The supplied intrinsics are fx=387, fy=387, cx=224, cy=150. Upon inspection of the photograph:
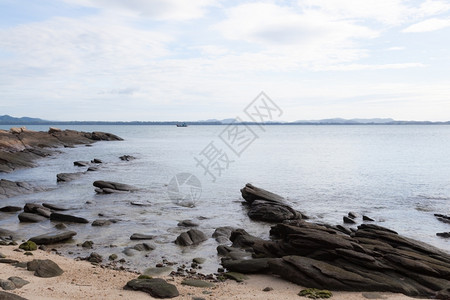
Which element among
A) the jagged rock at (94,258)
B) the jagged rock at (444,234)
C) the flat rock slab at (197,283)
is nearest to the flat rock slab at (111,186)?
the jagged rock at (94,258)

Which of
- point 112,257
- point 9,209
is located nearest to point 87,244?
point 112,257

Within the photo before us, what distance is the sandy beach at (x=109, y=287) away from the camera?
1302 centimetres

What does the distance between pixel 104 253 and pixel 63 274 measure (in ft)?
15.1

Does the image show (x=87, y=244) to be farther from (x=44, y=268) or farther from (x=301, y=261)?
(x=301, y=261)

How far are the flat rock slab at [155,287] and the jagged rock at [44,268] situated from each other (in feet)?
10.2

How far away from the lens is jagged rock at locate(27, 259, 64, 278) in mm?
14816

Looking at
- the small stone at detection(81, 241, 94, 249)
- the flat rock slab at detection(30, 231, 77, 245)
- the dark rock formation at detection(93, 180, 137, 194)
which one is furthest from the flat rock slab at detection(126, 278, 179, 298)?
the dark rock formation at detection(93, 180, 137, 194)

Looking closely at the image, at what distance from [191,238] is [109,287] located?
28.0ft

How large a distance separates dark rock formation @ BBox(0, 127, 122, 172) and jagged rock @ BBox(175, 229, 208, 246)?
134ft

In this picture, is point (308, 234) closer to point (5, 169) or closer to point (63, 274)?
point (63, 274)

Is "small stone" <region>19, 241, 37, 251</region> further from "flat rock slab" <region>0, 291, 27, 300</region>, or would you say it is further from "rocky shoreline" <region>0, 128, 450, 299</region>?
"flat rock slab" <region>0, 291, 27, 300</region>

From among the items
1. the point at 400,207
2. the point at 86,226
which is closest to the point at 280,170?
the point at 400,207

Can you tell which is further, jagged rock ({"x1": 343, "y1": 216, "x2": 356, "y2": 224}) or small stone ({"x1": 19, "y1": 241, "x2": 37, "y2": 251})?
jagged rock ({"x1": 343, "y1": 216, "x2": 356, "y2": 224})

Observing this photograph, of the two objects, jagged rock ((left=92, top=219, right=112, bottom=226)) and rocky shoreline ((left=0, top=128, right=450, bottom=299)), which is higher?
rocky shoreline ((left=0, top=128, right=450, bottom=299))
